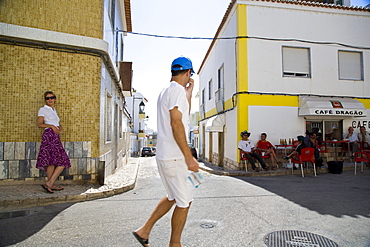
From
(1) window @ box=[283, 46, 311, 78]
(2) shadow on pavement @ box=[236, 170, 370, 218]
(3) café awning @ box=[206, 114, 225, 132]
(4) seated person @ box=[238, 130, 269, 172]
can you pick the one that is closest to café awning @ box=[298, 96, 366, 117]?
(1) window @ box=[283, 46, 311, 78]

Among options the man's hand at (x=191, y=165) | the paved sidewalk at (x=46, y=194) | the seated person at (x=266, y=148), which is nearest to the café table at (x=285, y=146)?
the seated person at (x=266, y=148)

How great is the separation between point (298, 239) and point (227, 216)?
3.42 ft

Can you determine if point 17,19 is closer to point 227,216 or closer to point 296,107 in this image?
point 227,216

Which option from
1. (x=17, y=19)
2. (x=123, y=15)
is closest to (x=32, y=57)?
(x=17, y=19)

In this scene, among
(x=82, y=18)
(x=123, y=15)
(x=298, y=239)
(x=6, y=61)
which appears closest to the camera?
(x=298, y=239)

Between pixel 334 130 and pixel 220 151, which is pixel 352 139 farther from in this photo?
pixel 220 151

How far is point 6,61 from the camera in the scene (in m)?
5.43

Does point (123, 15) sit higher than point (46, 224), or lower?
higher

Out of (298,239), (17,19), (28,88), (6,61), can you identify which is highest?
(17,19)

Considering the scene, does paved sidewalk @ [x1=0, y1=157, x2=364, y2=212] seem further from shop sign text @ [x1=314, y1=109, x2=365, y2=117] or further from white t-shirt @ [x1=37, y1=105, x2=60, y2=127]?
shop sign text @ [x1=314, y1=109, x2=365, y2=117]

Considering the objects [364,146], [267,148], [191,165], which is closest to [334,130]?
[364,146]

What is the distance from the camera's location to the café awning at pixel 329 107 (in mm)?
10234

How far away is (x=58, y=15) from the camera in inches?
236

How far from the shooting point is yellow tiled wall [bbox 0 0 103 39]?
5660 millimetres
